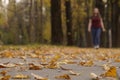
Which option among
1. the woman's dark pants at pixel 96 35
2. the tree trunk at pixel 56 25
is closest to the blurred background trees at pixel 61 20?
the tree trunk at pixel 56 25

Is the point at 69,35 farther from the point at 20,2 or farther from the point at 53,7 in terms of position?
the point at 20,2

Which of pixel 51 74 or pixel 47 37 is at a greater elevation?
pixel 51 74

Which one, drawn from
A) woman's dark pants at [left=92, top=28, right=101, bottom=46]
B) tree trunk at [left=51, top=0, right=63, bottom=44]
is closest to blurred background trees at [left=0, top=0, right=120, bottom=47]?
tree trunk at [left=51, top=0, right=63, bottom=44]

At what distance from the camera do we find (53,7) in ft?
83.2

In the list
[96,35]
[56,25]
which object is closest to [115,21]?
[56,25]

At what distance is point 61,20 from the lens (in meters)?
26.7

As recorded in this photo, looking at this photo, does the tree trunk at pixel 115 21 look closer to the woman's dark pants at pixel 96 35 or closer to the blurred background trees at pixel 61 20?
the blurred background trees at pixel 61 20

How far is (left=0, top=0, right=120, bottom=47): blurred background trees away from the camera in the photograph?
25.4 metres

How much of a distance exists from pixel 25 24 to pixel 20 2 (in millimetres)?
4005

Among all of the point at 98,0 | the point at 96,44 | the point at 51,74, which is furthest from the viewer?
the point at 98,0

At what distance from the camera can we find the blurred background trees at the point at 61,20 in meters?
25.4

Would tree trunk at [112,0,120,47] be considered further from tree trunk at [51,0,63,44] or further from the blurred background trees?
tree trunk at [51,0,63,44]

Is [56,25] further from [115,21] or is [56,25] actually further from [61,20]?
[115,21]

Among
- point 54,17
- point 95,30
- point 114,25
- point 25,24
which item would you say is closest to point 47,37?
point 25,24
